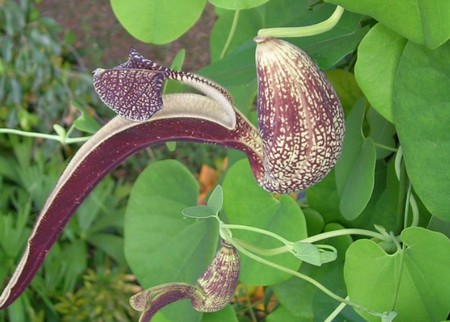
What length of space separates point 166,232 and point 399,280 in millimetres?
218

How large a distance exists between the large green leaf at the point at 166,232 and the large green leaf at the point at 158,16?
0.14 meters

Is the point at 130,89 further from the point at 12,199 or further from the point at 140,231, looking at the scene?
the point at 12,199

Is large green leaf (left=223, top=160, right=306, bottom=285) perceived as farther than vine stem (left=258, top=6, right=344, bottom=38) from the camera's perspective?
Yes

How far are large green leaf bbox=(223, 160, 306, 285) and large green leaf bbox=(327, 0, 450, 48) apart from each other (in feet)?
0.63

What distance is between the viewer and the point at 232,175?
53 cm

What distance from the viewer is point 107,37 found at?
6.99 ft

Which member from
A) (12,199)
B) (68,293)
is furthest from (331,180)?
(12,199)

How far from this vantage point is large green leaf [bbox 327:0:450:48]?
0.33 metres

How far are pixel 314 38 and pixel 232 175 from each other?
146mm

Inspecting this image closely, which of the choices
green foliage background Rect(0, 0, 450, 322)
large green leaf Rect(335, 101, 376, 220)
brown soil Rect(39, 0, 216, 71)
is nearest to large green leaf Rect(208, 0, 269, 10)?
green foliage background Rect(0, 0, 450, 322)

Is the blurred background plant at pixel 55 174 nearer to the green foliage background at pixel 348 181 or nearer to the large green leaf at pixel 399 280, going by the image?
the green foliage background at pixel 348 181

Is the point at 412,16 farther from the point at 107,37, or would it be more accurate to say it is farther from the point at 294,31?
the point at 107,37

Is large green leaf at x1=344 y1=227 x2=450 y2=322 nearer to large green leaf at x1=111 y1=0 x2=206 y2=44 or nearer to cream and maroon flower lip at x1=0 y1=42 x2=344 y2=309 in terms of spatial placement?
cream and maroon flower lip at x1=0 y1=42 x2=344 y2=309

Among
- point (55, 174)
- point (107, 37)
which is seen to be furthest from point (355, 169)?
point (107, 37)
